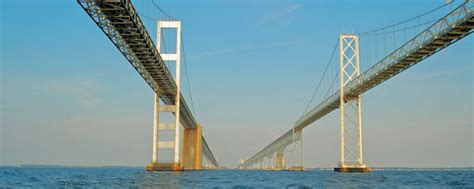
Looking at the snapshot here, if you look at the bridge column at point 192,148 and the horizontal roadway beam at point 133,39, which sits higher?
the horizontal roadway beam at point 133,39

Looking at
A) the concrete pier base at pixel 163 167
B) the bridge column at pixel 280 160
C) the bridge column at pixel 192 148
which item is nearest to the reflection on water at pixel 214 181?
the concrete pier base at pixel 163 167

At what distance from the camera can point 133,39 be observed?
102ft

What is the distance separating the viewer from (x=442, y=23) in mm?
33906

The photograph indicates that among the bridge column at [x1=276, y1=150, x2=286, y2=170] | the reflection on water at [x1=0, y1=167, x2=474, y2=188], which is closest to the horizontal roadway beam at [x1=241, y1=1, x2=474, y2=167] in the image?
the reflection on water at [x1=0, y1=167, x2=474, y2=188]

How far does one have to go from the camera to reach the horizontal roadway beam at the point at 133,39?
2462 cm

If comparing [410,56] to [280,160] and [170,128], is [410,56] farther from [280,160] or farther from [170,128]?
[280,160]

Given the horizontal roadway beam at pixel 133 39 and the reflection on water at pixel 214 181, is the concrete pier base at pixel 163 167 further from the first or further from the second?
the horizontal roadway beam at pixel 133 39

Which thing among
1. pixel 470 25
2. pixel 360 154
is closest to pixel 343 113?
pixel 360 154

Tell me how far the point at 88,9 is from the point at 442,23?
22206 mm

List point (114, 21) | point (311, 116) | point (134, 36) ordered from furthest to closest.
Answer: point (311, 116) → point (134, 36) → point (114, 21)

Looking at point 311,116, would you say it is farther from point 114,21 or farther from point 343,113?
point 114,21

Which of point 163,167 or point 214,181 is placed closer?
point 214,181

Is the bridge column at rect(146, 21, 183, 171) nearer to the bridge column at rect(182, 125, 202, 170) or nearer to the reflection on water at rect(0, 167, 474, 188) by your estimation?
the reflection on water at rect(0, 167, 474, 188)

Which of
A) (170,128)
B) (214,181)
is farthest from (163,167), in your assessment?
(214,181)
